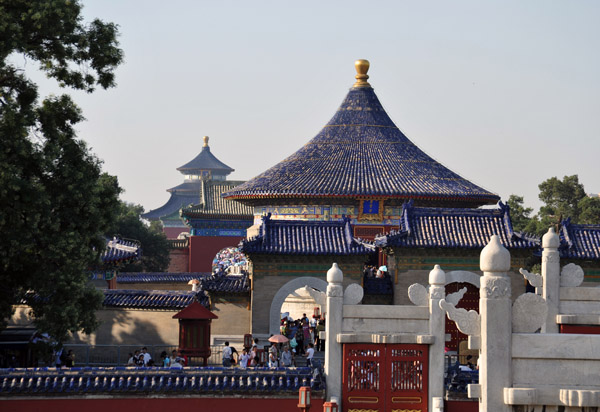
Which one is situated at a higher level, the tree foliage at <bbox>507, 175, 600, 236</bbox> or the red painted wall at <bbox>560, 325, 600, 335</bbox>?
the tree foliage at <bbox>507, 175, 600, 236</bbox>

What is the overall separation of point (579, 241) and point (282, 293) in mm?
9537

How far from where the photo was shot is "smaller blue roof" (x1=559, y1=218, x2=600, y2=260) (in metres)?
32.2

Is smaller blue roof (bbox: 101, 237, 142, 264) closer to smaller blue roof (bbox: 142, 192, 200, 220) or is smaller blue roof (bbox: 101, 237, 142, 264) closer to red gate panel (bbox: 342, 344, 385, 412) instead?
red gate panel (bbox: 342, 344, 385, 412)

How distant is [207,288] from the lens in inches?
1236

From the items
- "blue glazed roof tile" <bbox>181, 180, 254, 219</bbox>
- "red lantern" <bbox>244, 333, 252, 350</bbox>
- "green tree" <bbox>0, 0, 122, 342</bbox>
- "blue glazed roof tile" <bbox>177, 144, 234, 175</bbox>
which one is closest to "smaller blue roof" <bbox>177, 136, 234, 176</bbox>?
"blue glazed roof tile" <bbox>177, 144, 234, 175</bbox>

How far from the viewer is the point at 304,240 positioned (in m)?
31.7

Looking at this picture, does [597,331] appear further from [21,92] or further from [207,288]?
[207,288]

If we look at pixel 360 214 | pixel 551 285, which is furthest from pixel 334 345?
pixel 360 214

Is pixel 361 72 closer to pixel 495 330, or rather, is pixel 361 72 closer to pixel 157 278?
pixel 157 278

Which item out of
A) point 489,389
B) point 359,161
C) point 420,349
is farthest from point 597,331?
point 359,161

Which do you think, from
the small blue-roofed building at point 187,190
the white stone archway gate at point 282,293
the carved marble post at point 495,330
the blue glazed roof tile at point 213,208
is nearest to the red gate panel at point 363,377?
the carved marble post at point 495,330

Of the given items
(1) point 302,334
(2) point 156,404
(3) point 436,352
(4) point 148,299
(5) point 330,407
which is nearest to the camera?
(5) point 330,407

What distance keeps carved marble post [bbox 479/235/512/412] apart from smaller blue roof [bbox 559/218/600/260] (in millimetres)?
21318

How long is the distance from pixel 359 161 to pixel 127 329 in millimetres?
18704
